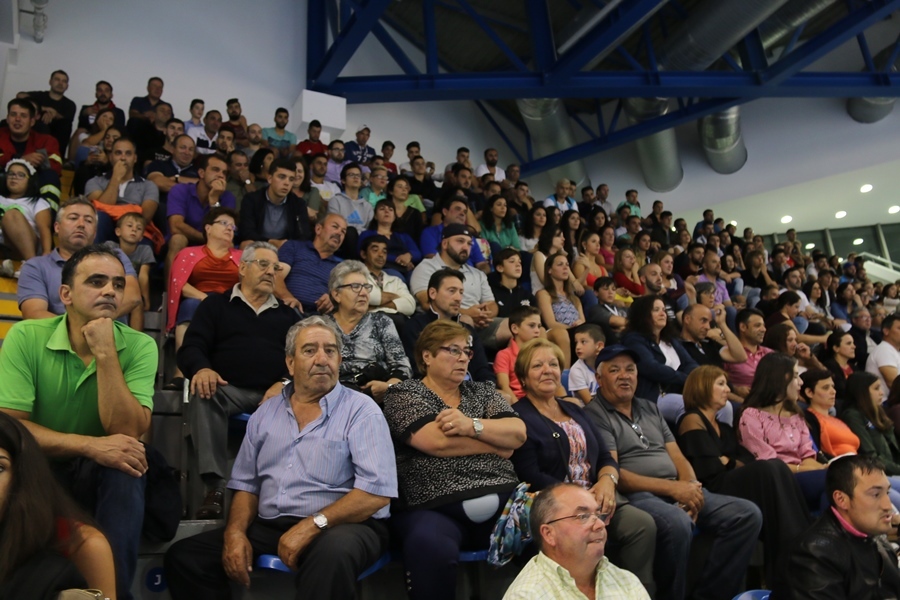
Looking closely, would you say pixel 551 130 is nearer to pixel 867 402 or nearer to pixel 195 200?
pixel 195 200

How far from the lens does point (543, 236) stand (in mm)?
5504

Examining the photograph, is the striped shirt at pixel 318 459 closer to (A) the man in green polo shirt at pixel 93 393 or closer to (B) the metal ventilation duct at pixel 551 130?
(A) the man in green polo shirt at pixel 93 393

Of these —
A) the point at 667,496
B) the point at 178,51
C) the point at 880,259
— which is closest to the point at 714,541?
the point at 667,496

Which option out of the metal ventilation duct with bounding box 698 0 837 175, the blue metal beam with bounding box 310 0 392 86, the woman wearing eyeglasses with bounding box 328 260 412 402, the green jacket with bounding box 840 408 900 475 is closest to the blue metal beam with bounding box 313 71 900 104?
the blue metal beam with bounding box 310 0 392 86

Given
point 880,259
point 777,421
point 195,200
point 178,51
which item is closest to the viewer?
point 777,421

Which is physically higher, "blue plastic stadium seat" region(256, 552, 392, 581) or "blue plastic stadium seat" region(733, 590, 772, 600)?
"blue plastic stadium seat" region(256, 552, 392, 581)

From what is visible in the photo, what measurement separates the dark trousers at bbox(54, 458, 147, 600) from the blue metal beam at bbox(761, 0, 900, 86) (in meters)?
8.05

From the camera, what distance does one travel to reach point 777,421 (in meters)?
3.43

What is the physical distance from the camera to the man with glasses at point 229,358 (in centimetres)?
254

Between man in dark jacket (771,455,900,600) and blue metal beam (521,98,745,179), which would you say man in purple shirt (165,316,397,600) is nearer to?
man in dark jacket (771,455,900,600)

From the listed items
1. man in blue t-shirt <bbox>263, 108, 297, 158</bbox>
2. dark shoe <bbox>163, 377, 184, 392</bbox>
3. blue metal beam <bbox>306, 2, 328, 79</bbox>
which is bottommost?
dark shoe <bbox>163, 377, 184, 392</bbox>

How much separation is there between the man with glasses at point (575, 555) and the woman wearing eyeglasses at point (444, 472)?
0.29 metres

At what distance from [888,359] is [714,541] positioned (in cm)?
329

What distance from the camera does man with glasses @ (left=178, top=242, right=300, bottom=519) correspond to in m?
2.54
